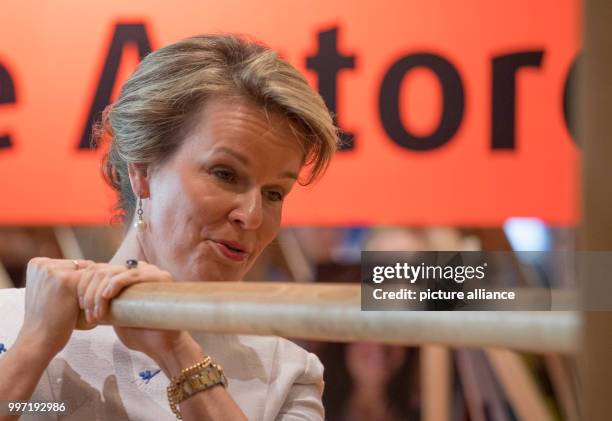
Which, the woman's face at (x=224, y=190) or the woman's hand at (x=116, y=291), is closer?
the woman's hand at (x=116, y=291)

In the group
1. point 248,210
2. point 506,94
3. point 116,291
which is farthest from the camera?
point 506,94

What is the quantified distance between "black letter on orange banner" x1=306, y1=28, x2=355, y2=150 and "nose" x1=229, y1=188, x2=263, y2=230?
0.74m

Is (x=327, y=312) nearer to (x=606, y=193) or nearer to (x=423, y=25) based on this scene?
(x=606, y=193)

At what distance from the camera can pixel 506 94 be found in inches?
63.2

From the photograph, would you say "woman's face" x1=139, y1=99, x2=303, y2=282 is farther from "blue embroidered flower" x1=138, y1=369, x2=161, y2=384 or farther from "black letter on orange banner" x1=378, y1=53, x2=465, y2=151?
"black letter on orange banner" x1=378, y1=53, x2=465, y2=151

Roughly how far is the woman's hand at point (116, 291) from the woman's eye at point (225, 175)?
162mm

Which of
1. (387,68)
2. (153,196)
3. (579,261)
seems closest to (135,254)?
(153,196)

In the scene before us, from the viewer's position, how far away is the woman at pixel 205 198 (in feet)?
2.98

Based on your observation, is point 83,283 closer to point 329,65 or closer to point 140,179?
point 140,179

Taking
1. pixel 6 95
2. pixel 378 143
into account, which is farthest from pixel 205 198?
pixel 6 95

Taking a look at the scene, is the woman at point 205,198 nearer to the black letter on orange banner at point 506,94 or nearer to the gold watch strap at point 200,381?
the gold watch strap at point 200,381

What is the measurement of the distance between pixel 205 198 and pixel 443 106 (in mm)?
816

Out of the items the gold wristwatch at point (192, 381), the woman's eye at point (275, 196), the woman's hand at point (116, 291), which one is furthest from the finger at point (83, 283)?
the woman's eye at point (275, 196)

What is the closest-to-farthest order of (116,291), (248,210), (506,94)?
(116,291)
(248,210)
(506,94)
